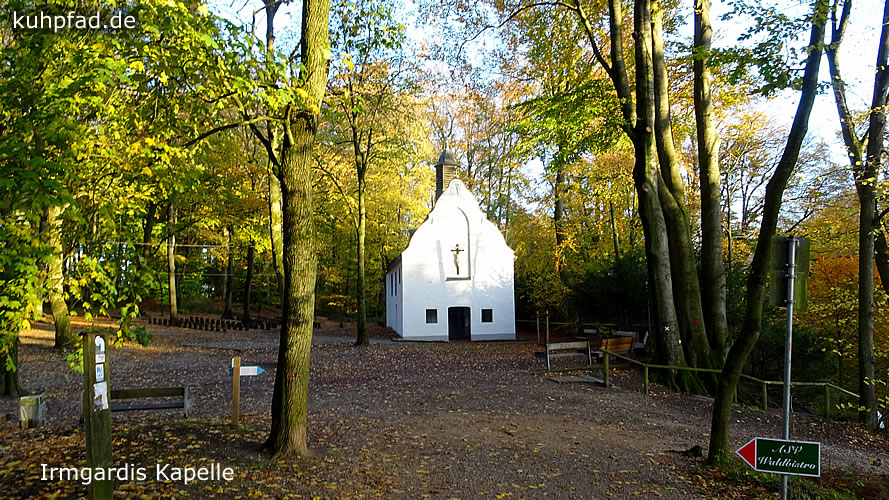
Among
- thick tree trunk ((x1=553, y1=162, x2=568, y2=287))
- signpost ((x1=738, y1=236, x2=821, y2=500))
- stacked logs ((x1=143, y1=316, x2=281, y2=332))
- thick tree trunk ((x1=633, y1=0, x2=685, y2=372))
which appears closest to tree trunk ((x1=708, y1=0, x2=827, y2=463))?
signpost ((x1=738, y1=236, x2=821, y2=500))

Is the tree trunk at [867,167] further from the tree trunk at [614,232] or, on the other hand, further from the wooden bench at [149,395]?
the tree trunk at [614,232]

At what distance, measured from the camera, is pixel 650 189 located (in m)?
13.6

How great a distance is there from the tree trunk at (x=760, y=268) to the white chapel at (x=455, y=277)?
22377 millimetres

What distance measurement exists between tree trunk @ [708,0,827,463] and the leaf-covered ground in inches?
25.5

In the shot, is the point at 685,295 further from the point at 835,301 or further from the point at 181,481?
the point at 181,481

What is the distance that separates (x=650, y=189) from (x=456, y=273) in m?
17.2

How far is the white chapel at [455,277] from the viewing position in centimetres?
2945

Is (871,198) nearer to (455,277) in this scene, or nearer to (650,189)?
(650,189)

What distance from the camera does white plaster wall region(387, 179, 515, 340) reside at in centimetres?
2941

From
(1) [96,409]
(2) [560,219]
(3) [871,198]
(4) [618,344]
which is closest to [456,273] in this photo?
(2) [560,219]

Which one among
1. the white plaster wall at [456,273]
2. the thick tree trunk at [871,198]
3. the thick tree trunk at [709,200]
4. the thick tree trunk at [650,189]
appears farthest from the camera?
the white plaster wall at [456,273]

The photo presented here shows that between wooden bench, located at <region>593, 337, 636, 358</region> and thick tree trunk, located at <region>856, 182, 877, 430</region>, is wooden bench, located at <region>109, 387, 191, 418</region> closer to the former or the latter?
wooden bench, located at <region>593, 337, 636, 358</region>

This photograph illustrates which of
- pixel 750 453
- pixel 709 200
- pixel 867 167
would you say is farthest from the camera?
pixel 709 200

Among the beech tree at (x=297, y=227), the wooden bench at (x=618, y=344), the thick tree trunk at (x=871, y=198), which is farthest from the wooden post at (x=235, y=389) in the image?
the thick tree trunk at (x=871, y=198)
